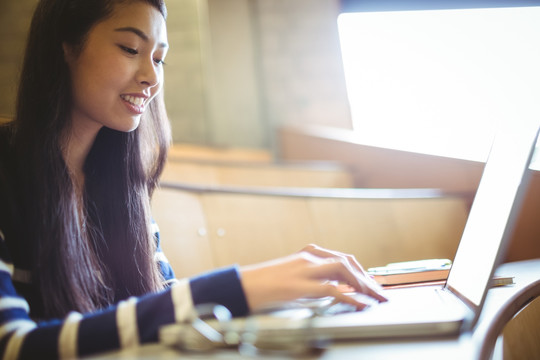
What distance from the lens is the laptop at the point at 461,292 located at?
1.52 ft

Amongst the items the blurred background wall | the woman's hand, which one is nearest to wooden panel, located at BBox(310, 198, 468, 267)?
the woman's hand

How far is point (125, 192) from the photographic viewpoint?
0.92m

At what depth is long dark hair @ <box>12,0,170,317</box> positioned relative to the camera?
693 mm

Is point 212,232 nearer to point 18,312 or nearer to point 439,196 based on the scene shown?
point 439,196

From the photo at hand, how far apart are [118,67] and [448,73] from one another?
6.29 ft

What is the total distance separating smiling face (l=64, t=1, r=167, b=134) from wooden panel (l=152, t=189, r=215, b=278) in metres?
0.81

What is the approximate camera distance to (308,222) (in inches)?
79.5

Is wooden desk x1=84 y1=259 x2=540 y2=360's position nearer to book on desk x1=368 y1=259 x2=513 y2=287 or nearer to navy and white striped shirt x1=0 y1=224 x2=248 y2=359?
navy and white striped shirt x1=0 y1=224 x2=248 y2=359

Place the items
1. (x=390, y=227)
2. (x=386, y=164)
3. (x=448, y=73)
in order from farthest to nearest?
(x=386, y=164)
(x=448, y=73)
(x=390, y=227)

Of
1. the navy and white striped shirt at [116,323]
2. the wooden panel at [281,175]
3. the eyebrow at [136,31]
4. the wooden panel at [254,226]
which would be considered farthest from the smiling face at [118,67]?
the wooden panel at [281,175]

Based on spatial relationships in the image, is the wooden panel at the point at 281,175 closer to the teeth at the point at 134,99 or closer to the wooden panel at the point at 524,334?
the teeth at the point at 134,99

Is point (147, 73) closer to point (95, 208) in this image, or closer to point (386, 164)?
point (95, 208)

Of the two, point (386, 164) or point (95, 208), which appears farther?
point (386, 164)

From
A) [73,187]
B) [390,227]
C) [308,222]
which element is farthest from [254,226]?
[73,187]
